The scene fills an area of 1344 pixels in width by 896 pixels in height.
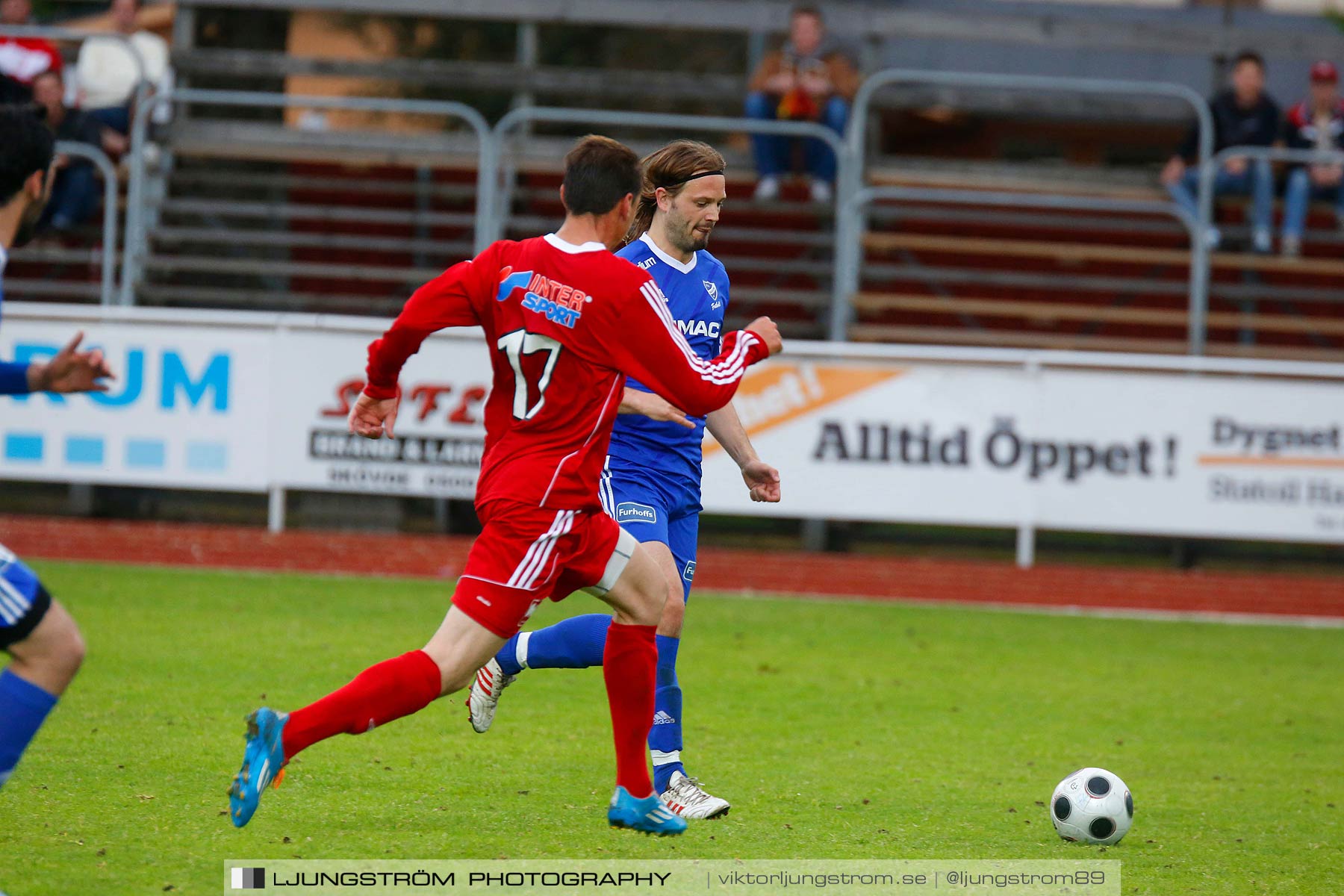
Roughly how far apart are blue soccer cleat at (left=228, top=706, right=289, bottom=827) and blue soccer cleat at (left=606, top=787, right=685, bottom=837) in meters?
1.13

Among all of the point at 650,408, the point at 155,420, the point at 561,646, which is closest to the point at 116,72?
the point at 155,420

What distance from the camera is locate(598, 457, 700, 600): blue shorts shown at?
5434mm

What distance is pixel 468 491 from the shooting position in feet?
40.4

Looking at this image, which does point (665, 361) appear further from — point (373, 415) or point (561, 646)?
point (561, 646)

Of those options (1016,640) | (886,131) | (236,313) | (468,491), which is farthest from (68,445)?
(886,131)

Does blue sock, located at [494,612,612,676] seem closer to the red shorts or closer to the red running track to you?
the red shorts

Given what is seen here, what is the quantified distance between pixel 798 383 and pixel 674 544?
6719mm

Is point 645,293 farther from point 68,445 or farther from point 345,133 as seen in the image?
point 345,133

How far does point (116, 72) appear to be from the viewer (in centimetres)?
1507

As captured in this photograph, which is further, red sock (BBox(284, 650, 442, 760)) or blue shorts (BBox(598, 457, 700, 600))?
blue shorts (BBox(598, 457, 700, 600))

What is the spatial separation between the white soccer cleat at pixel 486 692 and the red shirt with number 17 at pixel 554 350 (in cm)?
115

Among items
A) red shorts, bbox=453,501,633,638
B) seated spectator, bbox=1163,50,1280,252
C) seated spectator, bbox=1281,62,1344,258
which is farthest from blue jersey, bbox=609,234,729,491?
seated spectator, bbox=1281,62,1344,258

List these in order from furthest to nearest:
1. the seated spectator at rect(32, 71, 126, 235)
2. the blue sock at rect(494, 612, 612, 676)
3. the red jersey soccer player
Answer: the seated spectator at rect(32, 71, 126, 235) → the blue sock at rect(494, 612, 612, 676) → the red jersey soccer player

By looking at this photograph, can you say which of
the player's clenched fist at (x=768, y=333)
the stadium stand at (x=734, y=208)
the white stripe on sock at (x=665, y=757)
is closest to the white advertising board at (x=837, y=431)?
the stadium stand at (x=734, y=208)
